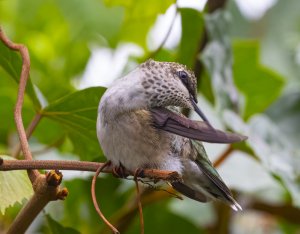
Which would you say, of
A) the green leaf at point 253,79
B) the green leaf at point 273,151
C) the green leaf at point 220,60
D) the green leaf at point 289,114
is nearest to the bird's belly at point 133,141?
the green leaf at point 273,151

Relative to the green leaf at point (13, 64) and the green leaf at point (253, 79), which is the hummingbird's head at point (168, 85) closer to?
the green leaf at point (13, 64)

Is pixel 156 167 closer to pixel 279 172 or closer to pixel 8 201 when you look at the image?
pixel 8 201

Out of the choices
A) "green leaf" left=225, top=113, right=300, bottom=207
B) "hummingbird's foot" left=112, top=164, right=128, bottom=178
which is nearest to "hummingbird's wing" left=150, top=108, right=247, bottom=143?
"hummingbird's foot" left=112, top=164, right=128, bottom=178

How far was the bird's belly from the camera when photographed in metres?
1.34

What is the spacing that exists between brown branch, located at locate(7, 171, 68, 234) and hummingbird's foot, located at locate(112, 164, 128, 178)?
0.65 feet

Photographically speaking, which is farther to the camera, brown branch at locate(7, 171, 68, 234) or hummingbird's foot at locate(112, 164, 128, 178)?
hummingbird's foot at locate(112, 164, 128, 178)

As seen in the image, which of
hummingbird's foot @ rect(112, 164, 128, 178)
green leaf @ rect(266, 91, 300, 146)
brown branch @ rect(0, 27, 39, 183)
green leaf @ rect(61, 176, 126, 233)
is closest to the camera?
brown branch @ rect(0, 27, 39, 183)

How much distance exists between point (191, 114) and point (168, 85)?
2.20 feet

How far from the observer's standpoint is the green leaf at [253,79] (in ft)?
7.56

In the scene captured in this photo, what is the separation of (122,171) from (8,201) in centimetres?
23

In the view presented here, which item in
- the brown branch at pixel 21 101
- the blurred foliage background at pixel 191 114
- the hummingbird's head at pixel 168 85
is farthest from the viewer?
the blurred foliage background at pixel 191 114

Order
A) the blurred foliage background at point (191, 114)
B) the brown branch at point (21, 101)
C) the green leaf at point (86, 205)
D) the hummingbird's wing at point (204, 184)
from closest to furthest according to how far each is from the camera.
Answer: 1. the brown branch at point (21, 101)
2. the hummingbird's wing at point (204, 184)
3. the blurred foliage background at point (191, 114)
4. the green leaf at point (86, 205)

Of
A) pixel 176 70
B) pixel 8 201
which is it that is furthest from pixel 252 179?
pixel 8 201

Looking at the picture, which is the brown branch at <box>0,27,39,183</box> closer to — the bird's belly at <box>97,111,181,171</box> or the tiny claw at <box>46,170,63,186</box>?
the tiny claw at <box>46,170,63,186</box>
